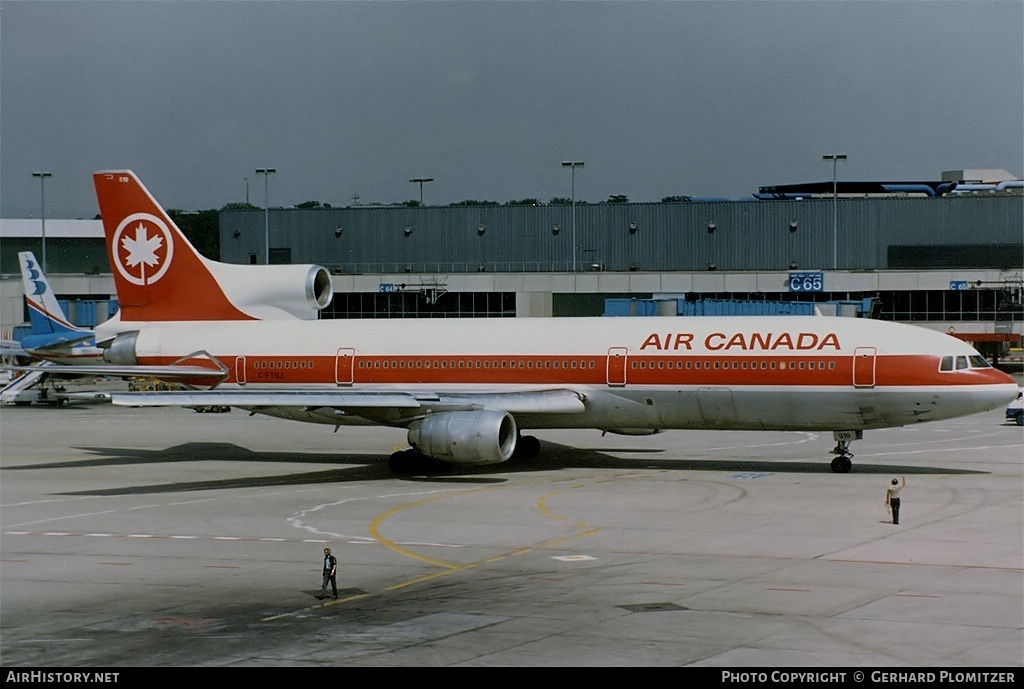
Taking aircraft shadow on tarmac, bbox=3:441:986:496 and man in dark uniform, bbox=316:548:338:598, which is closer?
man in dark uniform, bbox=316:548:338:598

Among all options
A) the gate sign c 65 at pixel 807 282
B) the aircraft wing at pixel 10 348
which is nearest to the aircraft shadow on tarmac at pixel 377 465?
the aircraft wing at pixel 10 348

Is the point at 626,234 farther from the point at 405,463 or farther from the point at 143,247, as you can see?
the point at 405,463

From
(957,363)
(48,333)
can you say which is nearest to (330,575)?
(957,363)

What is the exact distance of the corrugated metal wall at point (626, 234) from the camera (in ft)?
404

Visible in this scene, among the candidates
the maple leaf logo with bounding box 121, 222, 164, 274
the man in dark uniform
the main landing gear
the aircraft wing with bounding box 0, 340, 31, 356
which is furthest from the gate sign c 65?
the man in dark uniform

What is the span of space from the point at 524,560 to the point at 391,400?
17.4 metres

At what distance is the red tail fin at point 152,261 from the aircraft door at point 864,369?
26.4 metres

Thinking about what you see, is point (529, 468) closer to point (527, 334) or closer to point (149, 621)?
point (527, 334)

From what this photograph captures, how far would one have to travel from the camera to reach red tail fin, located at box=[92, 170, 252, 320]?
55281 millimetres

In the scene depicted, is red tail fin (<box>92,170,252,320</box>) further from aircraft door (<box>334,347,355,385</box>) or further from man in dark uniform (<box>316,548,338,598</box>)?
man in dark uniform (<box>316,548,338,598</box>)

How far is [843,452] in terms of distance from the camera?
154 ft

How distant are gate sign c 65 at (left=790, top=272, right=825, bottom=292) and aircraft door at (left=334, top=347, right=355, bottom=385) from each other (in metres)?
65.9

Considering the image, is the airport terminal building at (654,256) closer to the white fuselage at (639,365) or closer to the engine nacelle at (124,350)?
the engine nacelle at (124,350)
